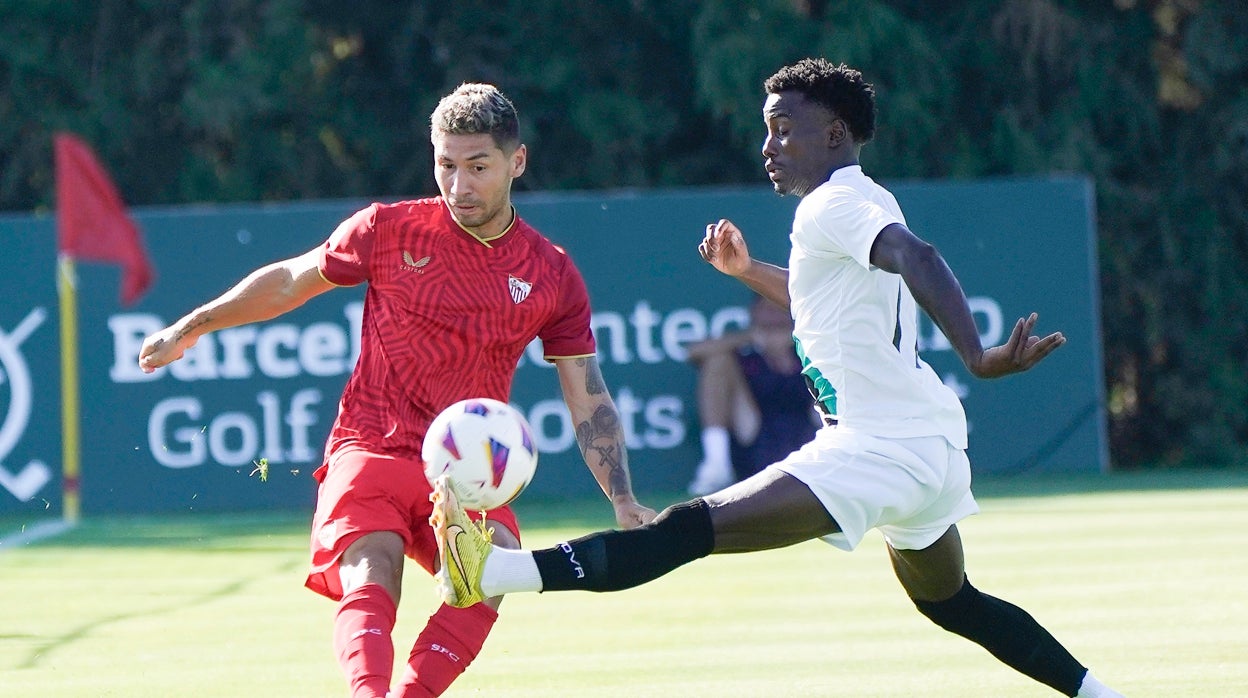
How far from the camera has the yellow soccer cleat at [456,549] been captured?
528 cm

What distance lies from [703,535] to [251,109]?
16.2 m

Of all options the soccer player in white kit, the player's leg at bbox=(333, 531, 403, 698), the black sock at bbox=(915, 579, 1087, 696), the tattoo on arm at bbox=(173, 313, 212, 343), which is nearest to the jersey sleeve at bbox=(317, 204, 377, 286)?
the tattoo on arm at bbox=(173, 313, 212, 343)

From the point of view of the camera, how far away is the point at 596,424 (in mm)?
6168

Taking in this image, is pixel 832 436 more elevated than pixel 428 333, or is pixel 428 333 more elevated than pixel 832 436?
pixel 428 333

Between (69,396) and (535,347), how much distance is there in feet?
12.8

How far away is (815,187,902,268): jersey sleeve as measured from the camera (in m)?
5.37

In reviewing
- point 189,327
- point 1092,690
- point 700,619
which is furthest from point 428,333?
point 700,619

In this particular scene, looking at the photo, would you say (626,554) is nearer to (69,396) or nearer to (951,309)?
(951,309)

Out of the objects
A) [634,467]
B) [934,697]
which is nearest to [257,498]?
[634,467]

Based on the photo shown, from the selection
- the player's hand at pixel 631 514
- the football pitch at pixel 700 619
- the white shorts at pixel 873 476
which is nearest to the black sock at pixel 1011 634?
the white shorts at pixel 873 476

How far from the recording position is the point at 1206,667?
24.3 feet

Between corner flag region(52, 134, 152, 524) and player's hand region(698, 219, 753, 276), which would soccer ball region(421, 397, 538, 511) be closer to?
player's hand region(698, 219, 753, 276)

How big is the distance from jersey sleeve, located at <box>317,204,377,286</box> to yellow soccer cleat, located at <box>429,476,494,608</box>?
0.94 m

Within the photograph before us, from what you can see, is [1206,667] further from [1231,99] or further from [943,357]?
[1231,99]
